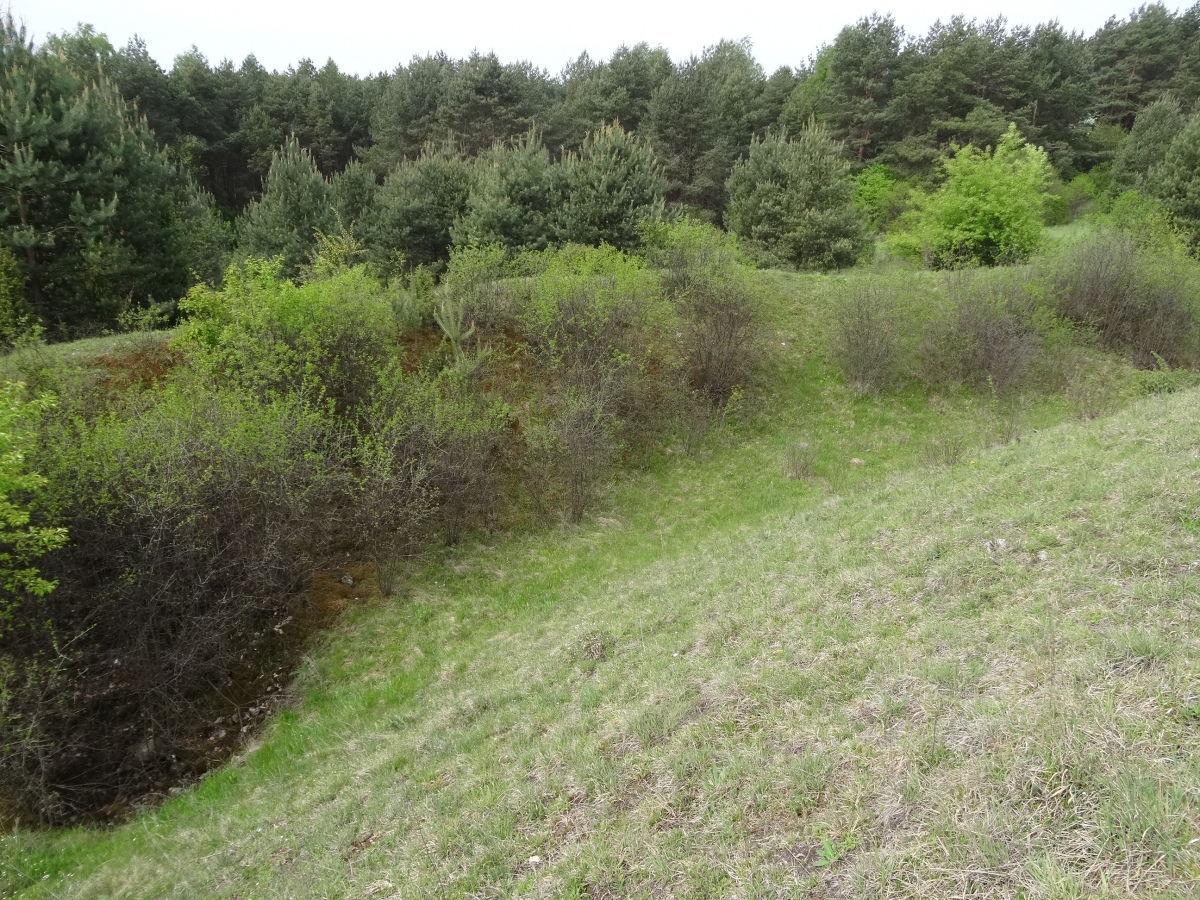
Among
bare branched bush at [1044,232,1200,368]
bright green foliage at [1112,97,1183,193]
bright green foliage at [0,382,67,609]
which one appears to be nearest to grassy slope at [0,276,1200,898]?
bright green foliage at [0,382,67,609]

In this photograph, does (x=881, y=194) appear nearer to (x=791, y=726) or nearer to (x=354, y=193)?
(x=354, y=193)

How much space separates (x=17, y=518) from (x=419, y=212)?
20.5m

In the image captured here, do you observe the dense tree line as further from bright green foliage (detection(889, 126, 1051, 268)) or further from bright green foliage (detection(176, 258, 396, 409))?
bright green foliage (detection(176, 258, 396, 409))

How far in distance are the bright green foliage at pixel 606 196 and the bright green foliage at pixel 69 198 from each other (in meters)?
12.3

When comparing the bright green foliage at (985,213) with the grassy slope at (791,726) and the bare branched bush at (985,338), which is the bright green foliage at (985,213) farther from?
the grassy slope at (791,726)

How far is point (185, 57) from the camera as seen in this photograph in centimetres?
3994

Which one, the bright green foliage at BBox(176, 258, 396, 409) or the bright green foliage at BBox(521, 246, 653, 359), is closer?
the bright green foliage at BBox(176, 258, 396, 409)

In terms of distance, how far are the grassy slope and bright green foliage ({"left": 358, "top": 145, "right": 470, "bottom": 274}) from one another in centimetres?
1793

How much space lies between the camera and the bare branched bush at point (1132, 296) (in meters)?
19.6

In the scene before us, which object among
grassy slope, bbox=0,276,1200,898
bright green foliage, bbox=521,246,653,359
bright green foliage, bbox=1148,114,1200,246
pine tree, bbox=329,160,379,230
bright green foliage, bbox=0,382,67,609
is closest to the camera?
grassy slope, bbox=0,276,1200,898

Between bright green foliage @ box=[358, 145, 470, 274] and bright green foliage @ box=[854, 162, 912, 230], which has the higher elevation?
bright green foliage @ box=[854, 162, 912, 230]

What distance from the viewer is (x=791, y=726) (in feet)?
14.4

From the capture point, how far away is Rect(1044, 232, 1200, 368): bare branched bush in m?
19.6

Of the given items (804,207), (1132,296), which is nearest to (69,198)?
(804,207)
